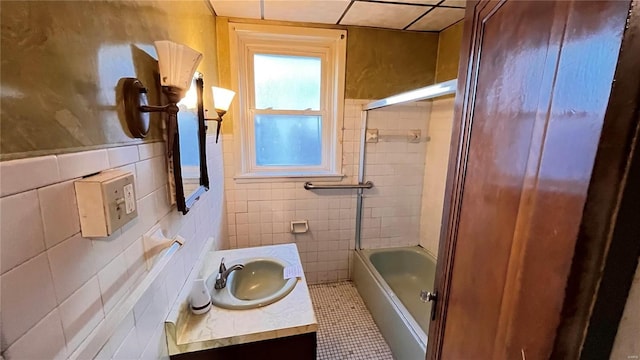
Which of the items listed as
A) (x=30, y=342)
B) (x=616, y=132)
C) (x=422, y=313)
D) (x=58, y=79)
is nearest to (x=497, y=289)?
(x=616, y=132)

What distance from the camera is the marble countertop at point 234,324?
3.29 ft

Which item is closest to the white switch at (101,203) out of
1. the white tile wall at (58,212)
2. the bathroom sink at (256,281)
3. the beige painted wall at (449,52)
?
the white tile wall at (58,212)

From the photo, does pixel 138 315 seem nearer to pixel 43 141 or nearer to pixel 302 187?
pixel 43 141

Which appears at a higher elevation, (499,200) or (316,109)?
(316,109)

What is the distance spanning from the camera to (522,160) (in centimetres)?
55

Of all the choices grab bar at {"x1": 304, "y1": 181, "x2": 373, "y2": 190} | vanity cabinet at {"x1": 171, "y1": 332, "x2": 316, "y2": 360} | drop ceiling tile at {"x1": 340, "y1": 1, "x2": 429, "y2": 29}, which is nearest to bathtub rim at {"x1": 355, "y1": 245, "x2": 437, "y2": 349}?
grab bar at {"x1": 304, "y1": 181, "x2": 373, "y2": 190}

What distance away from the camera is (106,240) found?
0.61m

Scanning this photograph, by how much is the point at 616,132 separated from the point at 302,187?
2.11 m

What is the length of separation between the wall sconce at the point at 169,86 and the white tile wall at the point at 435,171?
2001mm

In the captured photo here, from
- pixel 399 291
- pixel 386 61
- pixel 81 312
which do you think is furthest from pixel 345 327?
pixel 386 61

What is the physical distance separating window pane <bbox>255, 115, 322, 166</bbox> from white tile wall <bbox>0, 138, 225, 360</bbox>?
1.51 meters

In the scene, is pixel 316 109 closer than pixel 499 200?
No

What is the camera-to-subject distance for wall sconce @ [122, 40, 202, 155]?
0.74 metres

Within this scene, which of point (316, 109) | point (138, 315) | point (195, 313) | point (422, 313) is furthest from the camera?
point (316, 109)
